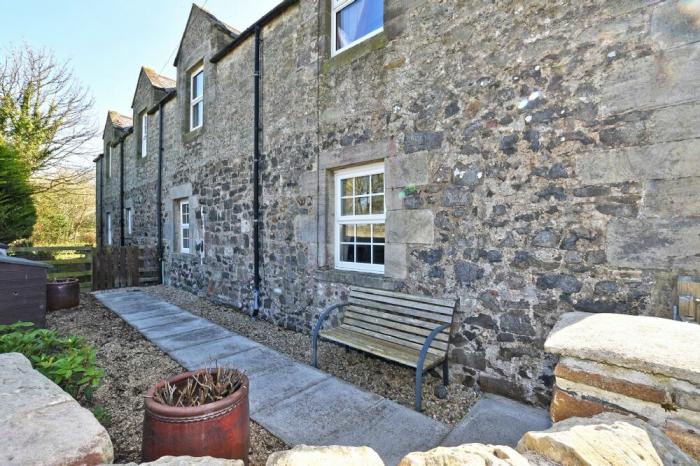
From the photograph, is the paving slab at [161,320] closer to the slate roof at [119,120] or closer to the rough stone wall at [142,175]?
the rough stone wall at [142,175]

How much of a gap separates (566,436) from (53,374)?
3.27m

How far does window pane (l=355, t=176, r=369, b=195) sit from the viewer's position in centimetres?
480

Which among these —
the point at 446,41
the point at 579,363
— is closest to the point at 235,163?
the point at 446,41

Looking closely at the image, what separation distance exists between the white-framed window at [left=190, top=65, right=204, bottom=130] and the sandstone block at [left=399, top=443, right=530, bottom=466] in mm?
8954

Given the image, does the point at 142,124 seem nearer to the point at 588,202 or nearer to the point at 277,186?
the point at 277,186

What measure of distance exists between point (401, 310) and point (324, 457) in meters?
2.70

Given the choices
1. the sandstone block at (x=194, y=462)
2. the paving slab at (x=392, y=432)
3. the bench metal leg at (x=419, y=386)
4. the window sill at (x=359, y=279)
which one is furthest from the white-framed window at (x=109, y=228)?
the sandstone block at (x=194, y=462)

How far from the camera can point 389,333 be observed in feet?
12.8

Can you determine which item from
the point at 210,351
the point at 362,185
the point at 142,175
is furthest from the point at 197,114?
the point at 210,351

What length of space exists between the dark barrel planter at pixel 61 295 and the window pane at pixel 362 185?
6.15 m

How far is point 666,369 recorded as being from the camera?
140cm

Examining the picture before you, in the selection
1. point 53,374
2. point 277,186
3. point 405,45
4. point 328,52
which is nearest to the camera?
point 53,374

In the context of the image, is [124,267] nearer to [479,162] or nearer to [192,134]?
[192,134]

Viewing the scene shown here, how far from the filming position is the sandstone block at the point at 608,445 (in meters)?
1.20
